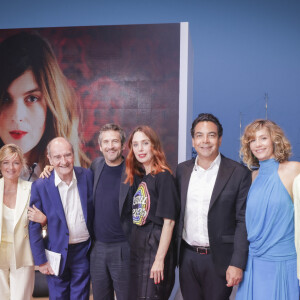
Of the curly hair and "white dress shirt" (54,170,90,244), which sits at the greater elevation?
the curly hair

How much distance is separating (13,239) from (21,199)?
0.31m

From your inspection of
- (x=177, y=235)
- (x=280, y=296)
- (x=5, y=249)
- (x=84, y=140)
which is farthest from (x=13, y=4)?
(x=280, y=296)

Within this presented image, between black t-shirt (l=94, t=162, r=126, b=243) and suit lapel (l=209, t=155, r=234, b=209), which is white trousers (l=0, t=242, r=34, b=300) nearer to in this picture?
black t-shirt (l=94, t=162, r=126, b=243)

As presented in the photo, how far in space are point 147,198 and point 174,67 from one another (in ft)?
10.9

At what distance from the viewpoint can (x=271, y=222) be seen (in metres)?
2.05

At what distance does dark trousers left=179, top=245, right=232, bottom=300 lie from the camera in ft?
7.20

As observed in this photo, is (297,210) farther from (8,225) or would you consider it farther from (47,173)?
Result: (8,225)

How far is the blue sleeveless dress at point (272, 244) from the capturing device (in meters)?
2.04

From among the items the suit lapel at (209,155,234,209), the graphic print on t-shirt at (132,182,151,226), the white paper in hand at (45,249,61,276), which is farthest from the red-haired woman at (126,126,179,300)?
the white paper in hand at (45,249,61,276)

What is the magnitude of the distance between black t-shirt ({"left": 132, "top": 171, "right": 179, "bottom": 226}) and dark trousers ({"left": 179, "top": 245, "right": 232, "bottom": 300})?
0.32m

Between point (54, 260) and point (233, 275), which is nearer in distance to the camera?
point (233, 275)

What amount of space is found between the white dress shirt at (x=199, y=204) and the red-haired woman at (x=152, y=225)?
0.11 meters

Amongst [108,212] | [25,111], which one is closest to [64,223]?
[108,212]

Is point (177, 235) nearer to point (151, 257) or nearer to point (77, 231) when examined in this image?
point (151, 257)
